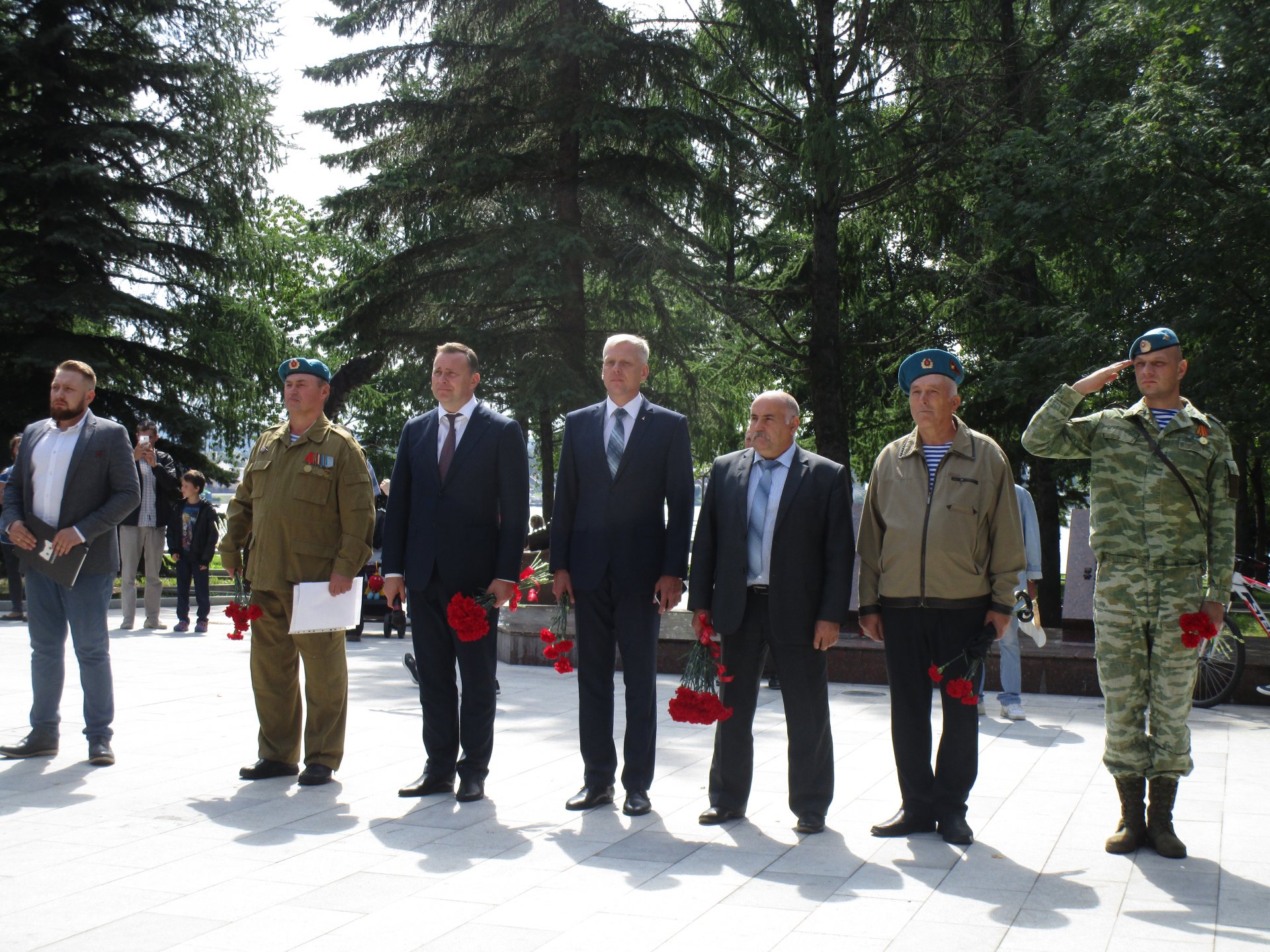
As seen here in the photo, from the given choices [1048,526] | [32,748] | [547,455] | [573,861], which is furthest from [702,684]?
[1048,526]

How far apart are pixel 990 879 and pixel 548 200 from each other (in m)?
13.7

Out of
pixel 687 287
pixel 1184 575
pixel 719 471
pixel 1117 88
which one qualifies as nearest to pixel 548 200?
pixel 687 287

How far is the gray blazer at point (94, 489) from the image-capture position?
682 cm

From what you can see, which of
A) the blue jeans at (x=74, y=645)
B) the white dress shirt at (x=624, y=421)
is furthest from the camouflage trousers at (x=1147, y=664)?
the blue jeans at (x=74, y=645)

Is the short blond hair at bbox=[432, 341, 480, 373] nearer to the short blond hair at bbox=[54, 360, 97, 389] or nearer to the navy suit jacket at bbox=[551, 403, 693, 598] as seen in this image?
the navy suit jacket at bbox=[551, 403, 693, 598]

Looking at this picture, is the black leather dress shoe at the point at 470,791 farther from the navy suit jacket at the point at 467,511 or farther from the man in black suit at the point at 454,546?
the navy suit jacket at the point at 467,511

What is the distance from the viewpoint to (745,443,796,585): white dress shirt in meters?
5.65

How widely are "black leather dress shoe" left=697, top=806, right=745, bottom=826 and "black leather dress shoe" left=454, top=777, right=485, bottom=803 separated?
3.64 feet

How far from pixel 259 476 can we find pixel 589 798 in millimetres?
2419

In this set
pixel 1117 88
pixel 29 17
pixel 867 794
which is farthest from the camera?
pixel 29 17

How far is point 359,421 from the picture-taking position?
35.2m

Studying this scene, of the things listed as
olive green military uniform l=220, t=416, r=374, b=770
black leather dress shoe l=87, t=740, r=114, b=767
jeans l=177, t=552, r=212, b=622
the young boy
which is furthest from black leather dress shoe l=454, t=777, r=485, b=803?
jeans l=177, t=552, r=212, b=622

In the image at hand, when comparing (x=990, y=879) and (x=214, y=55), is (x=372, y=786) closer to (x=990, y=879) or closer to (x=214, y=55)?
(x=990, y=879)

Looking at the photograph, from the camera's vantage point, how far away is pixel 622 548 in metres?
5.83
